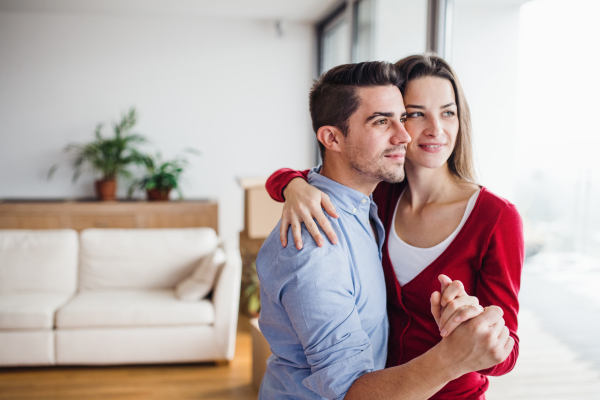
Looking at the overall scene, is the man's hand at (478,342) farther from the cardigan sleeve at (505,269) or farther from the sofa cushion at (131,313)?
the sofa cushion at (131,313)

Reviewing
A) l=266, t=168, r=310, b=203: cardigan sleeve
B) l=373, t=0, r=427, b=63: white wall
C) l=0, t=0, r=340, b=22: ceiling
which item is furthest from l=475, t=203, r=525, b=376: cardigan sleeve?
l=0, t=0, r=340, b=22: ceiling

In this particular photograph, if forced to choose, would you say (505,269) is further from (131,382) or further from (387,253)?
(131,382)

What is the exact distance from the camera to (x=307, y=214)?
1063 millimetres

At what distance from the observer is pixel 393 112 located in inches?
44.4

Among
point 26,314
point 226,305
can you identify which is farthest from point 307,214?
point 26,314

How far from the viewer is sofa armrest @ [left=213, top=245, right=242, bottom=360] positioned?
3023mm

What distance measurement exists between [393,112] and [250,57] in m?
4.42

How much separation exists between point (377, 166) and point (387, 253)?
0.25 m

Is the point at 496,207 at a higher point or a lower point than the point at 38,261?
higher

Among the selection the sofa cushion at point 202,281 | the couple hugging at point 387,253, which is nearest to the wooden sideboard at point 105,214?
the sofa cushion at point 202,281

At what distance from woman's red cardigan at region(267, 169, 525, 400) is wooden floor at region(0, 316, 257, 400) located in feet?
5.79

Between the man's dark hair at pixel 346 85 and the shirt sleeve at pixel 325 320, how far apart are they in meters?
0.36

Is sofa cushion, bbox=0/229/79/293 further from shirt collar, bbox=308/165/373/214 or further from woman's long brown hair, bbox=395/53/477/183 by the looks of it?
woman's long brown hair, bbox=395/53/477/183

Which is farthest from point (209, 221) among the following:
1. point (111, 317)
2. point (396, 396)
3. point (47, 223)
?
point (396, 396)
